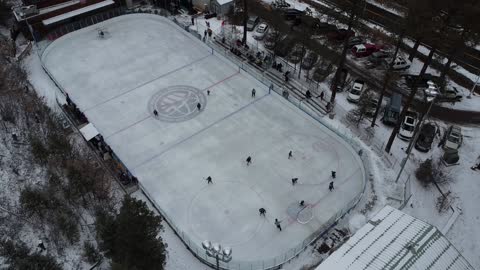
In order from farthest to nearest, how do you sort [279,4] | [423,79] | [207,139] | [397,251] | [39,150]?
[279,4] < [423,79] < [207,139] < [39,150] < [397,251]

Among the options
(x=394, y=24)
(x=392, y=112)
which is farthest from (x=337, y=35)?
(x=392, y=112)

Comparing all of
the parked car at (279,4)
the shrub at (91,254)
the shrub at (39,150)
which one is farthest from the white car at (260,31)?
the shrub at (91,254)

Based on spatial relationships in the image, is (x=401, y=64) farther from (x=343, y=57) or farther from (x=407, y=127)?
(x=343, y=57)

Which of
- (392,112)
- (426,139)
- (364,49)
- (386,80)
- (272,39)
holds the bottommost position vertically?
(426,139)

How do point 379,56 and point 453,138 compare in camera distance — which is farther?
point 379,56

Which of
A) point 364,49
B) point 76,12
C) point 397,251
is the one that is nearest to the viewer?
point 397,251

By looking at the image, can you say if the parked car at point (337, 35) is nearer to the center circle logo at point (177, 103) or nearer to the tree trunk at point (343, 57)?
the tree trunk at point (343, 57)

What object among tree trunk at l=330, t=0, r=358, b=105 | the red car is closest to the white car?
the red car
